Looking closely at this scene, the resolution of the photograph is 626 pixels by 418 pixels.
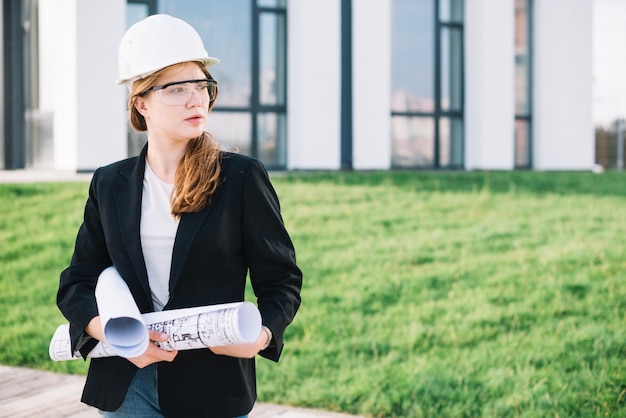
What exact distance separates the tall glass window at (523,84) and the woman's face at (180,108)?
16.2 m

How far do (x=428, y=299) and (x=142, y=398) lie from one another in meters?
4.52

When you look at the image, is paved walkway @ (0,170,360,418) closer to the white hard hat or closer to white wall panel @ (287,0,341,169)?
the white hard hat

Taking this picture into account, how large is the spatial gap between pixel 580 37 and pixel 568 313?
13361mm

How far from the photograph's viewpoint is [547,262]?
717 cm

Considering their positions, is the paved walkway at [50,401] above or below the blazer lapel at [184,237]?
below

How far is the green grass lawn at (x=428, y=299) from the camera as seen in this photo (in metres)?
5.09

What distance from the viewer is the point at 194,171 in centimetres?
218

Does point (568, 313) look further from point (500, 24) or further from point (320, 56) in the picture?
point (500, 24)

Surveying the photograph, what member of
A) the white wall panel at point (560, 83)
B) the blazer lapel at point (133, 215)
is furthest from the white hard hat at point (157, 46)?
the white wall panel at point (560, 83)

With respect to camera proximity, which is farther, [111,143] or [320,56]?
[320,56]

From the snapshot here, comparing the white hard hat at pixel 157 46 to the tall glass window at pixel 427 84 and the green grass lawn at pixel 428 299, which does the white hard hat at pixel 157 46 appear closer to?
the green grass lawn at pixel 428 299

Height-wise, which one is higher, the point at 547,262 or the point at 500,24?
the point at 500,24

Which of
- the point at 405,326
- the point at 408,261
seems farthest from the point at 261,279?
the point at 408,261

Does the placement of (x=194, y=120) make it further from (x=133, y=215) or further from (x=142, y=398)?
(x=142, y=398)
